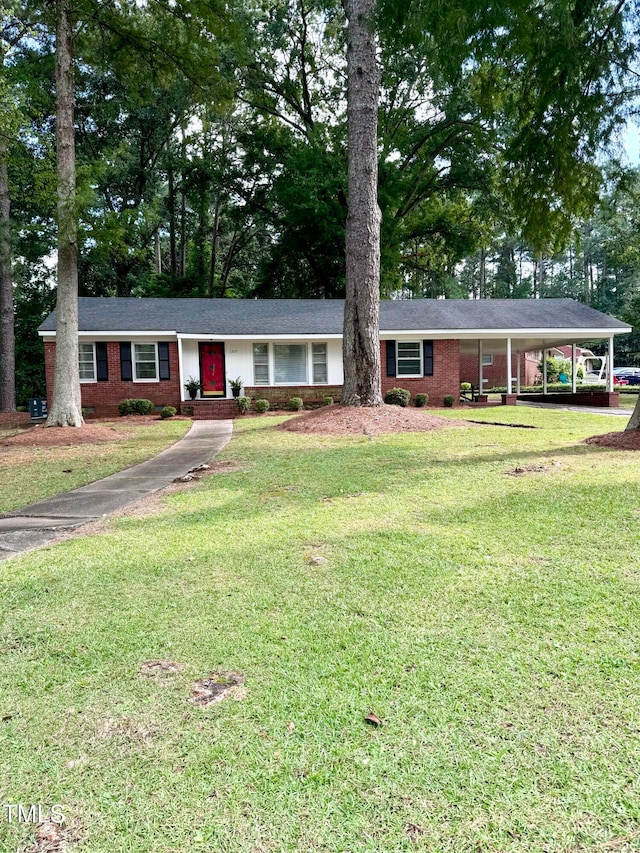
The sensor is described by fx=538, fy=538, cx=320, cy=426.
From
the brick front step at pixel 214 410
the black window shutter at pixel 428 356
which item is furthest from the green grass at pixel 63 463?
the black window shutter at pixel 428 356

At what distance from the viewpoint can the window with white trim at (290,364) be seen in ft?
70.2

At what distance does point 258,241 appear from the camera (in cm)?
3584

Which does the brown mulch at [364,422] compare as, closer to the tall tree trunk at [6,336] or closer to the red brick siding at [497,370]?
the tall tree trunk at [6,336]

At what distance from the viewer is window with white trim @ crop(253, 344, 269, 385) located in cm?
2117

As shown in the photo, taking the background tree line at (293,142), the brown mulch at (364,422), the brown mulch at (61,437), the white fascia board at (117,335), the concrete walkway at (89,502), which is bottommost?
the concrete walkway at (89,502)

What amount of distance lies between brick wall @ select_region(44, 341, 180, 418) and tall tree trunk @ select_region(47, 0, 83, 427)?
6336 millimetres

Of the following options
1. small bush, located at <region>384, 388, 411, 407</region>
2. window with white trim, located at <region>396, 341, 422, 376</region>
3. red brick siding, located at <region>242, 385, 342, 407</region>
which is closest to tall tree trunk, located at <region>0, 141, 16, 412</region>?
red brick siding, located at <region>242, 385, 342, 407</region>

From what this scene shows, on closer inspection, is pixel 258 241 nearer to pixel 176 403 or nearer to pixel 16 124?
pixel 176 403

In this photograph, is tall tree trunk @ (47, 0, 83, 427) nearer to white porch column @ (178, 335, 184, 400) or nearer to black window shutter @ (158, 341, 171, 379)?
white porch column @ (178, 335, 184, 400)

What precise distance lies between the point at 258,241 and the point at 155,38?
2185 cm

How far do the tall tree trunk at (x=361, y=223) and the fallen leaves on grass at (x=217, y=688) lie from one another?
10.5m

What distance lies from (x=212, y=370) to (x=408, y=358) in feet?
26.0

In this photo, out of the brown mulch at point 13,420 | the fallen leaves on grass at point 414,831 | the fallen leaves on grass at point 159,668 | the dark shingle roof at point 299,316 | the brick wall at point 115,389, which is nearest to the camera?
the fallen leaves on grass at point 414,831

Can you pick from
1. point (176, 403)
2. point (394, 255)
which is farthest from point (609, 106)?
point (394, 255)
